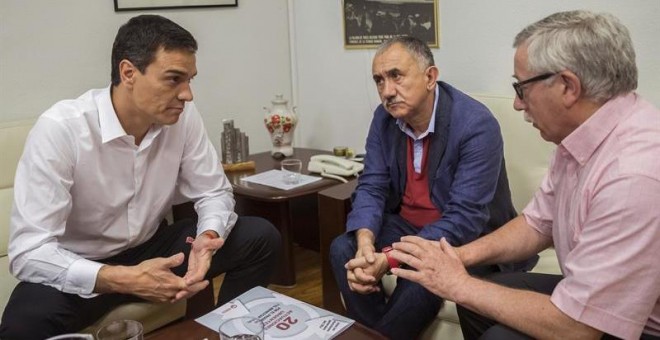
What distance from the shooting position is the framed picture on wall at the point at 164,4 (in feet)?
9.06

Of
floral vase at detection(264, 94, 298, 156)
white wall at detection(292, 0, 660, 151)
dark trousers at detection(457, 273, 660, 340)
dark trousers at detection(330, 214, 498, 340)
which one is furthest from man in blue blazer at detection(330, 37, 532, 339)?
floral vase at detection(264, 94, 298, 156)

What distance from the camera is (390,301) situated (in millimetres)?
1770

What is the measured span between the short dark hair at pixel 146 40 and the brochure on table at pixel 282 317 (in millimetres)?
727

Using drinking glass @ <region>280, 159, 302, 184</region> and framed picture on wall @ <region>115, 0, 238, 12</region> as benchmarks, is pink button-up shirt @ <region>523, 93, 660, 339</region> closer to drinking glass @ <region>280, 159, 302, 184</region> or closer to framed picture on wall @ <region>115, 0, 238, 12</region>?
drinking glass @ <region>280, 159, 302, 184</region>

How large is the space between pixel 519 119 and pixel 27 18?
6.69 feet

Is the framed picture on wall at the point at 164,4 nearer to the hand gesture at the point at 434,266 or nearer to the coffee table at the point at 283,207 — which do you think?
the coffee table at the point at 283,207

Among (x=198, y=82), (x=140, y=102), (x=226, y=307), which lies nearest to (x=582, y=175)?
(x=226, y=307)

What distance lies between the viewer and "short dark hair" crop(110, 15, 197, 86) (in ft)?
5.54

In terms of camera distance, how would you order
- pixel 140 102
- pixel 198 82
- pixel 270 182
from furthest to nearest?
pixel 198 82
pixel 270 182
pixel 140 102

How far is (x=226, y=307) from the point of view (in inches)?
60.9

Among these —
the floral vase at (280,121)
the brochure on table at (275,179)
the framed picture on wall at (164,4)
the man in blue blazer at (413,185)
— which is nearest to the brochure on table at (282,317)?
the man in blue blazer at (413,185)

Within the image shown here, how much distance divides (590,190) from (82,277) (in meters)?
1.27

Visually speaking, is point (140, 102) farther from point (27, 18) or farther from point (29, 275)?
point (27, 18)

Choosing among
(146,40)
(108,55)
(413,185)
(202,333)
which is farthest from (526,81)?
(108,55)
